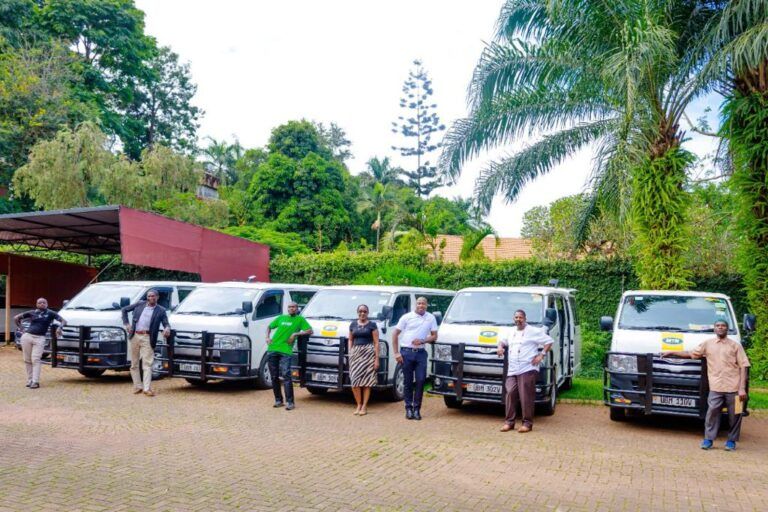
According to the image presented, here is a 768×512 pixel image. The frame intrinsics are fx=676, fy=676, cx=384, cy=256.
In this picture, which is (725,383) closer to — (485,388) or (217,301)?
(485,388)

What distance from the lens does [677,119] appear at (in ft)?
46.6

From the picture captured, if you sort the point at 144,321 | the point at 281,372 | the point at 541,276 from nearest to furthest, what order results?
the point at 281,372, the point at 144,321, the point at 541,276

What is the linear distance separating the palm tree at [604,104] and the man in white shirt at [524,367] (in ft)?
16.0

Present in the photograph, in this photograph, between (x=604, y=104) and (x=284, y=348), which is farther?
(x=604, y=104)

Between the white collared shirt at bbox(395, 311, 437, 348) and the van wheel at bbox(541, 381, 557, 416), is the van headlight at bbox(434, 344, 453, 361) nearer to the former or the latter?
the white collared shirt at bbox(395, 311, 437, 348)

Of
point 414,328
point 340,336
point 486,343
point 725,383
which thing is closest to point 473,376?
point 486,343

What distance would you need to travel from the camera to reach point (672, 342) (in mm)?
9344

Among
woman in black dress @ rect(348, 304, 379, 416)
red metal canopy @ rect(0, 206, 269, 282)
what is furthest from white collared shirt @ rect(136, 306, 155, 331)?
red metal canopy @ rect(0, 206, 269, 282)

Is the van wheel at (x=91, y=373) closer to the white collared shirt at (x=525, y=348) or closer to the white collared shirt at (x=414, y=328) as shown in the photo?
the white collared shirt at (x=414, y=328)

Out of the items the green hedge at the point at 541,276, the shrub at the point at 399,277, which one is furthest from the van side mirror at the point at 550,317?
the shrub at the point at 399,277

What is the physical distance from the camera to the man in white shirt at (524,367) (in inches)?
369

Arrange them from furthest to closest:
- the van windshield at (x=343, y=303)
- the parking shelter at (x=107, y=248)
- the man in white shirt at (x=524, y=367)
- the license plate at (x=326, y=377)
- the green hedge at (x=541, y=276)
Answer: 1. the parking shelter at (x=107, y=248)
2. the green hedge at (x=541, y=276)
3. the van windshield at (x=343, y=303)
4. the license plate at (x=326, y=377)
5. the man in white shirt at (x=524, y=367)

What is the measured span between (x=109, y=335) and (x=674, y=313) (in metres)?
10.1

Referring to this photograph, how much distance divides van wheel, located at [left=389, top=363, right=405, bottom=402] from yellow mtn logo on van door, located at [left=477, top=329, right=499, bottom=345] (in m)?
1.90
